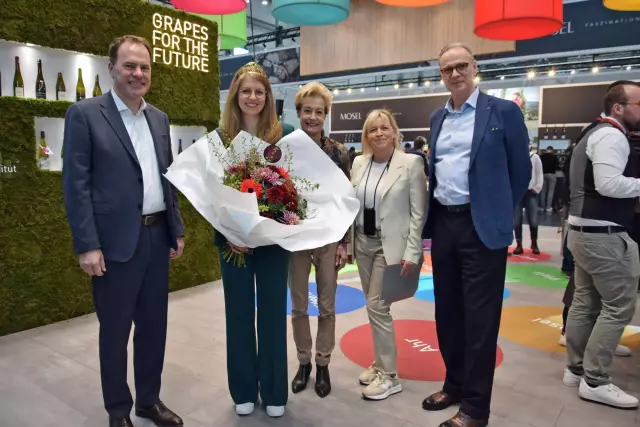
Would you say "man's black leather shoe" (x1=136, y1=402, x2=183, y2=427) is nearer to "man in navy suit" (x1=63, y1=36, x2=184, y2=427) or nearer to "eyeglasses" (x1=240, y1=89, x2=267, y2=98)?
"man in navy suit" (x1=63, y1=36, x2=184, y2=427)

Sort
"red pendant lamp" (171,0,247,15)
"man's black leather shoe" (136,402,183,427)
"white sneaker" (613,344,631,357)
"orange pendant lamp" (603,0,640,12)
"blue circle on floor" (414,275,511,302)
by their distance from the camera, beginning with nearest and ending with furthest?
1. "man's black leather shoe" (136,402,183,427)
2. "white sneaker" (613,344,631,357)
3. "orange pendant lamp" (603,0,640,12)
4. "red pendant lamp" (171,0,247,15)
5. "blue circle on floor" (414,275,511,302)

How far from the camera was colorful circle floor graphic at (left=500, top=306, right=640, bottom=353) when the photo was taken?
3.63 meters

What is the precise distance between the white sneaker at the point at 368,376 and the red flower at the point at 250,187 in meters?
1.35

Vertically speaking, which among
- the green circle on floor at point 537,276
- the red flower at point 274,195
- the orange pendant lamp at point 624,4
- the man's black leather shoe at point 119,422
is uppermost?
the orange pendant lamp at point 624,4

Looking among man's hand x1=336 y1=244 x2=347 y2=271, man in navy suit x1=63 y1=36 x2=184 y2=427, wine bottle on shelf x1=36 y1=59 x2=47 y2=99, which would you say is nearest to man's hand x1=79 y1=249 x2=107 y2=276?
man in navy suit x1=63 y1=36 x2=184 y2=427

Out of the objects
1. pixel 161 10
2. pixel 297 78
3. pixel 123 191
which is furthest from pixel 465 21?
pixel 297 78

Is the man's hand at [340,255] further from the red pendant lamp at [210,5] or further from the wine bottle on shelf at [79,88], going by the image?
the red pendant lamp at [210,5]

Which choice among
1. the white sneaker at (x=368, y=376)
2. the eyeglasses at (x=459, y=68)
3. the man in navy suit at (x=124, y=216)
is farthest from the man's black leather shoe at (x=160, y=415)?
the eyeglasses at (x=459, y=68)

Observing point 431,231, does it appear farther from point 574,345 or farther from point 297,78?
point 297,78

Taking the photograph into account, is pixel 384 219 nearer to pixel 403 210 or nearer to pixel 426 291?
pixel 403 210

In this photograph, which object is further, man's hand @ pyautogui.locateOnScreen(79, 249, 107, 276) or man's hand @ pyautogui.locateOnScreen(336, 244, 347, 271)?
man's hand @ pyautogui.locateOnScreen(336, 244, 347, 271)

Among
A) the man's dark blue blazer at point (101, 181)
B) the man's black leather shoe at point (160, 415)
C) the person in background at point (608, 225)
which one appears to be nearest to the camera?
the man's dark blue blazer at point (101, 181)

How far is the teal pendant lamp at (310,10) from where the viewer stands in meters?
4.63

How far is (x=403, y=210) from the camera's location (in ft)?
8.62
